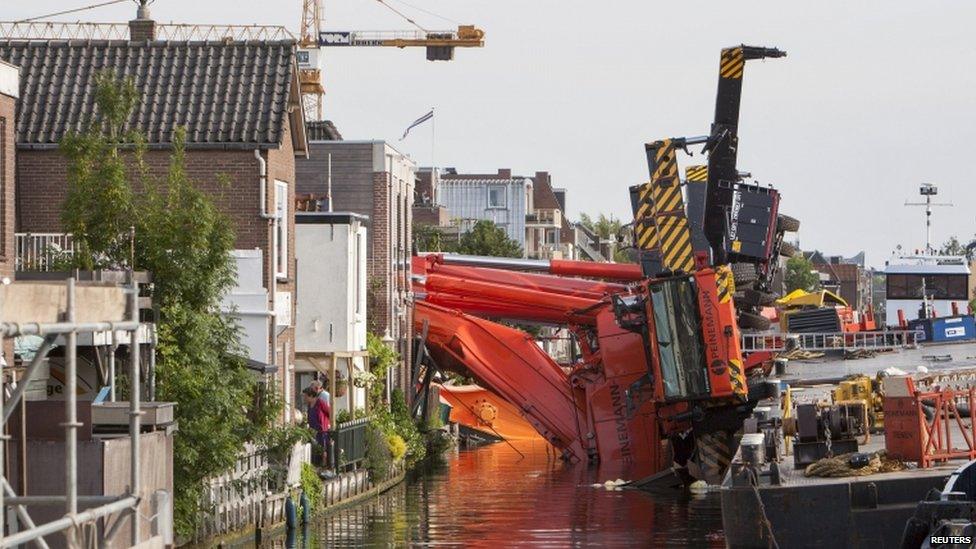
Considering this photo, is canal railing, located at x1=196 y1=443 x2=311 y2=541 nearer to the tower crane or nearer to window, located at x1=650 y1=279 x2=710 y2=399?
window, located at x1=650 y1=279 x2=710 y2=399

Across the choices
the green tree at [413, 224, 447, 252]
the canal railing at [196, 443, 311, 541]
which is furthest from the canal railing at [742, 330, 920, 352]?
the green tree at [413, 224, 447, 252]

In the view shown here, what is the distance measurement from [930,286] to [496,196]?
2109 inches

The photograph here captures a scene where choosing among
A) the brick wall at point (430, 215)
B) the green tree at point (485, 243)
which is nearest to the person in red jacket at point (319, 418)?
the green tree at point (485, 243)

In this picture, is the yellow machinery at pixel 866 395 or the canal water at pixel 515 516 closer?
the canal water at pixel 515 516

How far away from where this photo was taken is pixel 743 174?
4544cm

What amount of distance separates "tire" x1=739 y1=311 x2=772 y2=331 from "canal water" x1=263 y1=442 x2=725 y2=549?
446cm

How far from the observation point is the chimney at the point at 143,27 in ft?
134

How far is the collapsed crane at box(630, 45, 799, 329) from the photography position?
4303cm

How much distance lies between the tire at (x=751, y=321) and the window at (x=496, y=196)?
7659 cm

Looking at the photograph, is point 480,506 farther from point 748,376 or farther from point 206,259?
point 206,259

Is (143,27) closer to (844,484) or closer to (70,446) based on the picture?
(844,484)

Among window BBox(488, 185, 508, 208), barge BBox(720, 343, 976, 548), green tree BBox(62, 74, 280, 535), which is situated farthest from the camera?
window BBox(488, 185, 508, 208)

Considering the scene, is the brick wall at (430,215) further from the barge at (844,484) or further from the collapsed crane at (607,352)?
the barge at (844,484)

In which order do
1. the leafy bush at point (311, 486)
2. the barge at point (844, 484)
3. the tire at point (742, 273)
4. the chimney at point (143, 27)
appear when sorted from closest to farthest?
the barge at point (844, 484), the leafy bush at point (311, 486), the chimney at point (143, 27), the tire at point (742, 273)
